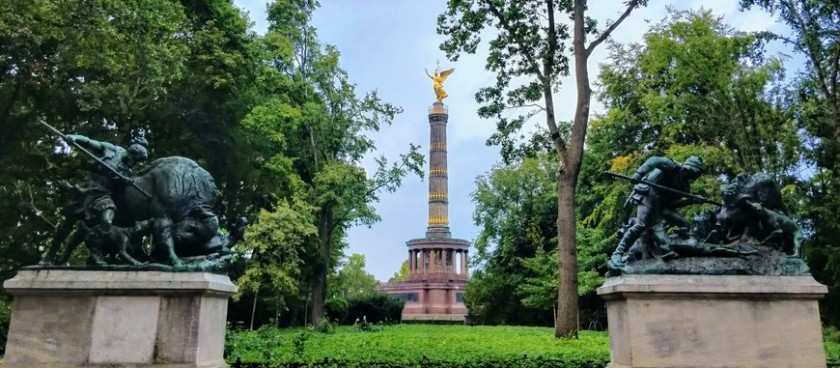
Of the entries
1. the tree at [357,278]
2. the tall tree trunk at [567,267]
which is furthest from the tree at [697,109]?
the tree at [357,278]

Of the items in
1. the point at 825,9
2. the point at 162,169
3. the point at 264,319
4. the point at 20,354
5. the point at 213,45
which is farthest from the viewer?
the point at 264,319

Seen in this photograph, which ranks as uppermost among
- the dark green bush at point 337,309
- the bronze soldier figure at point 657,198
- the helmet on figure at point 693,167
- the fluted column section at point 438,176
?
the fluted column section at point 438,176

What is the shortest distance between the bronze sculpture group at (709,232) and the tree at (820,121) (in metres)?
10.4

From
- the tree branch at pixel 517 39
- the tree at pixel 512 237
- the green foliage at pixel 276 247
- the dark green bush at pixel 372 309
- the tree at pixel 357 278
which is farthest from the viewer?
the tree at pixel 357 278

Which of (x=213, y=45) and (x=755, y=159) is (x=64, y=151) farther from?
(x=755, y=159)

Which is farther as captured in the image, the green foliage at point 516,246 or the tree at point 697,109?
the green foliage at point 516,246

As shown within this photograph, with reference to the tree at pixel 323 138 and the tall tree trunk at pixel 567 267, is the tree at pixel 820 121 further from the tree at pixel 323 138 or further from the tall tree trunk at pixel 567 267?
the tree at pixel 323 138

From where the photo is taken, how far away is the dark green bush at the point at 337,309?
38.0 m

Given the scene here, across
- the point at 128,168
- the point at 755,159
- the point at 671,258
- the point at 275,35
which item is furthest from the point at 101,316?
the point at 275,35

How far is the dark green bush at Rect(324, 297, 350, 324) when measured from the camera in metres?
38.0

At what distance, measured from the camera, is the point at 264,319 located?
98.7 feet

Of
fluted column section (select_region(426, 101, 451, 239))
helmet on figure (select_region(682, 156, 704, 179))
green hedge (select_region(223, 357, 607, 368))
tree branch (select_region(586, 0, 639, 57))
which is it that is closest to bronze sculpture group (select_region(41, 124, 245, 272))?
green hedge (select_region(223, 357, 607, 368))

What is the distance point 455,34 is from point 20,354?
44.6 ft

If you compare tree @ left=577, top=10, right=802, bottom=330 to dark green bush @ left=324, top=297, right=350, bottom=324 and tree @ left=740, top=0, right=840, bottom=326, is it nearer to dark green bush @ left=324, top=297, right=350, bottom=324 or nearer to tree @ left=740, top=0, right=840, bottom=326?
tree @ left=740, top=0, right=840, bottom=326
